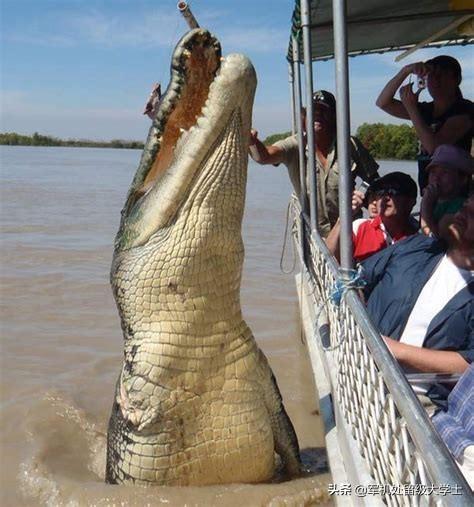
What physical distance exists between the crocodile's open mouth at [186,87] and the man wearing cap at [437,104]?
161 centimetres

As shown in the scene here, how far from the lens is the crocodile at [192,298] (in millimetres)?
2318

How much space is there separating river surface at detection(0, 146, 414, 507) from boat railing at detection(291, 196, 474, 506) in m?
0.62

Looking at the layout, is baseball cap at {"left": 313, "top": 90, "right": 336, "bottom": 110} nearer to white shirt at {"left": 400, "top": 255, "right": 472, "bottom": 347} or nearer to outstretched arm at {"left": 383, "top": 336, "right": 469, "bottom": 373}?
white shirt at {"left": 400, "top": 255, "right": 472, "bottom": 347}

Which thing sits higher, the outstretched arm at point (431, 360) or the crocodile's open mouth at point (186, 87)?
the crocodile's open mouth at point (186, 87)

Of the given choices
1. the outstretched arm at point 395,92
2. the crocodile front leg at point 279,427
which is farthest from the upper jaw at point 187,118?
the outstretched arm at point 395,92

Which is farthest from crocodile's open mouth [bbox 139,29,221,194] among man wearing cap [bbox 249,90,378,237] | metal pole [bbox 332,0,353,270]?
man wearing cap [bbox 249,90,378,237]

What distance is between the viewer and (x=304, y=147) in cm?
460

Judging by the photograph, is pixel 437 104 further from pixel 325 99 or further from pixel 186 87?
pixel 186 87

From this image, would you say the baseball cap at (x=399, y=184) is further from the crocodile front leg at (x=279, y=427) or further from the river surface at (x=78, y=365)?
the river surface at (x=78, y=365)

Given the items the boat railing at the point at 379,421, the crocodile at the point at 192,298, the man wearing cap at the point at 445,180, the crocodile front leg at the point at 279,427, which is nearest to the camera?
the boat railing at the point at 379,421

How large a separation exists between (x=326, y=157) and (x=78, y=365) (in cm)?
268

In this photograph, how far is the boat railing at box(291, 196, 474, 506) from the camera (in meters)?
1.17

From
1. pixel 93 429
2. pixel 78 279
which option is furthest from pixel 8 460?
pixel 78 279

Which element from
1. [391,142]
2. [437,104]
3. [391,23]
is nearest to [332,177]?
[437,104]
